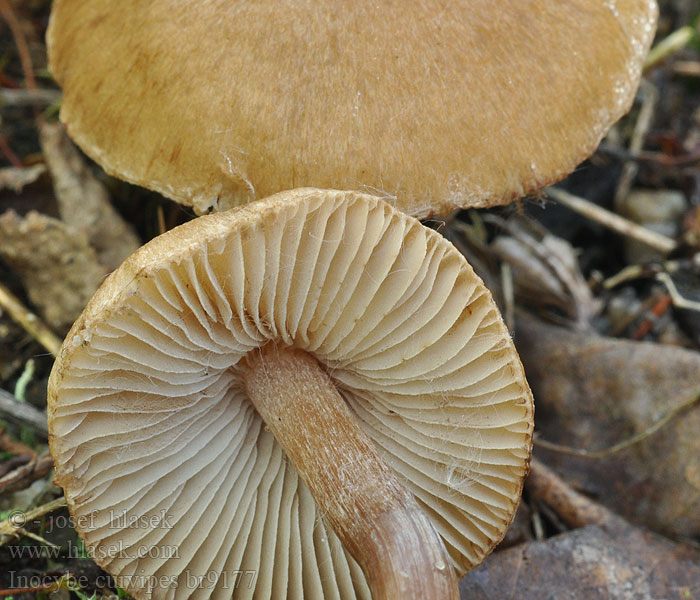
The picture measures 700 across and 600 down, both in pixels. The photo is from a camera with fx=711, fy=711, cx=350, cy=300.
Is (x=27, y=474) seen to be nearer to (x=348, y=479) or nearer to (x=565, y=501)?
(x=348, y=479)

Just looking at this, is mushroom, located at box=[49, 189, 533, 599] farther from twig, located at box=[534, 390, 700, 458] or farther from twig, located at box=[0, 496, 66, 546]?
twig, located at box=[534, 390, 700, 458]

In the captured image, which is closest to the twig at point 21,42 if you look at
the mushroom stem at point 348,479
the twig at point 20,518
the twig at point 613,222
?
the twig at point 20,518

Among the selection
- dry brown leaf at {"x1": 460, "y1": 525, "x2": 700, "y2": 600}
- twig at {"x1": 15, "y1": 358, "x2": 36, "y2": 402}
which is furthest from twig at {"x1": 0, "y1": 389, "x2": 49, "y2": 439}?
dry brown leaf at {"x1": 460, "y1": 525, "x2": 700, "y2": 600}

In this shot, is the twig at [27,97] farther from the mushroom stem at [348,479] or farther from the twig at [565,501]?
the twig at [565,501]

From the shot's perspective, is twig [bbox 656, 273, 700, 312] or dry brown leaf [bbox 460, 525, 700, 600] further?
twig [bbox 656, 273, 700, 312]

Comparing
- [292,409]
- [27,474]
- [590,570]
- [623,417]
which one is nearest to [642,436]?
[623,417]

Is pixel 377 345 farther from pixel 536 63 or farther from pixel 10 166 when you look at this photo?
pixel 10 166

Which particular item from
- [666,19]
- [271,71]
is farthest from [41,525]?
[666,19]
